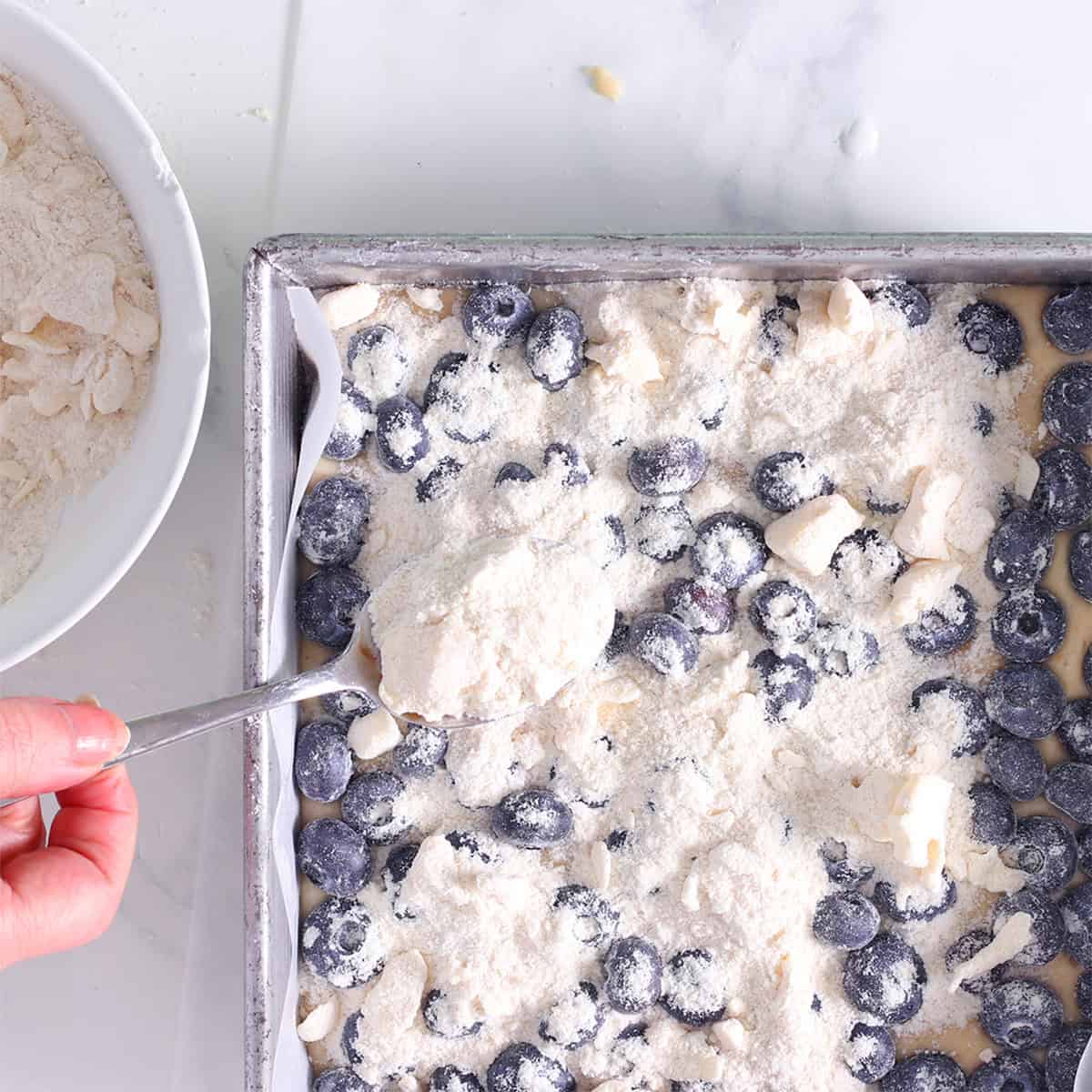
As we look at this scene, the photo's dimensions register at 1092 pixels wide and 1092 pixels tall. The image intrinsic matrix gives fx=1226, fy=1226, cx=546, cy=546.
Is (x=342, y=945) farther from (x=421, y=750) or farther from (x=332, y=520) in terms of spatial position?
(x=332, y=520)

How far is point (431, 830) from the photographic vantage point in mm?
1180

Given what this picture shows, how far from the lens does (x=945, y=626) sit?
44.4 inches

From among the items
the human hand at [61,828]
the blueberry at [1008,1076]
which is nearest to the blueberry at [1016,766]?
the blueberry at [1008,1076]

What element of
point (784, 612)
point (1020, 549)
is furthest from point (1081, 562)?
point (784, 612)

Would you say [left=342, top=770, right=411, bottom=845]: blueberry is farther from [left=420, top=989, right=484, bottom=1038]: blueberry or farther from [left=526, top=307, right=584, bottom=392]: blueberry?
[left=526, top=307, right=584, bottom=392]: blueberry

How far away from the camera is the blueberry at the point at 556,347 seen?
1109 millimetres

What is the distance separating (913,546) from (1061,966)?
45 cm

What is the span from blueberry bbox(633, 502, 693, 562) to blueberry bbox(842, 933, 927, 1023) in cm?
41

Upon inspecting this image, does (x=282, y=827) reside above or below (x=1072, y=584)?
below

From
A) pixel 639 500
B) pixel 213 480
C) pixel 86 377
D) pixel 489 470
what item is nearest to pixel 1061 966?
pixel 639 500

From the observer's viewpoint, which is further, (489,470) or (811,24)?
(811,24)

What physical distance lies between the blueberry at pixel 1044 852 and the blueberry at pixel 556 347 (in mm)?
608

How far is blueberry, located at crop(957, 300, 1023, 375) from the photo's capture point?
3.70 ft

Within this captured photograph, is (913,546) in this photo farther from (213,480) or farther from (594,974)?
(213,480)
